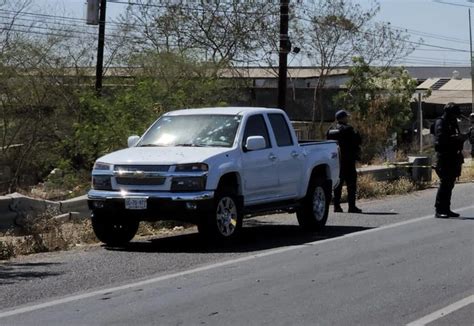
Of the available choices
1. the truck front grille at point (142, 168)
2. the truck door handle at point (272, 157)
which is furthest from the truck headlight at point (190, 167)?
the truck door handle at point (272, 157)

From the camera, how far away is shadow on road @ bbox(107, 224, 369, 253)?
11.9m

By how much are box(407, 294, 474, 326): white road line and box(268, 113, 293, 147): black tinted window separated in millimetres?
5467

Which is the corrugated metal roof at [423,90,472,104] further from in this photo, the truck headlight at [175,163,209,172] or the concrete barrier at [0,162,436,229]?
the truck headlight at [175,163,209,172]

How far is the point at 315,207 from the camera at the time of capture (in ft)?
45.5

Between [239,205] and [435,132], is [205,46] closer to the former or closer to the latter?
[435,132]

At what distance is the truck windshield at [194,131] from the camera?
12.4 meters

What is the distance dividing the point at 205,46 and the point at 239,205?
83.2 feet

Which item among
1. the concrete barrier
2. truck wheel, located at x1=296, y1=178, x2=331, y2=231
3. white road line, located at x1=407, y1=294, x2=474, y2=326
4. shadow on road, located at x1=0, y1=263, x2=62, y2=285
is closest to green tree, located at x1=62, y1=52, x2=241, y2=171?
the concrete barrier

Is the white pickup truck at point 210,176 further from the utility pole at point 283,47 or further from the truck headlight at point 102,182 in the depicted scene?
the utility pole at point 283,47

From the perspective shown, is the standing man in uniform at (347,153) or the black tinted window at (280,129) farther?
the standing man in uniform at (347,153)

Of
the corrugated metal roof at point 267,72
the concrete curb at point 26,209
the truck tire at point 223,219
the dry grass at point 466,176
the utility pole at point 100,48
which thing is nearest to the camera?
the truck tire at point 223,219

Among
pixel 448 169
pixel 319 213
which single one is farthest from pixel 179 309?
pixel 448 169

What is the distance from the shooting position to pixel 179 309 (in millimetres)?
7875

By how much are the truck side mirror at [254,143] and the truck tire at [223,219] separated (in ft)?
2.34
